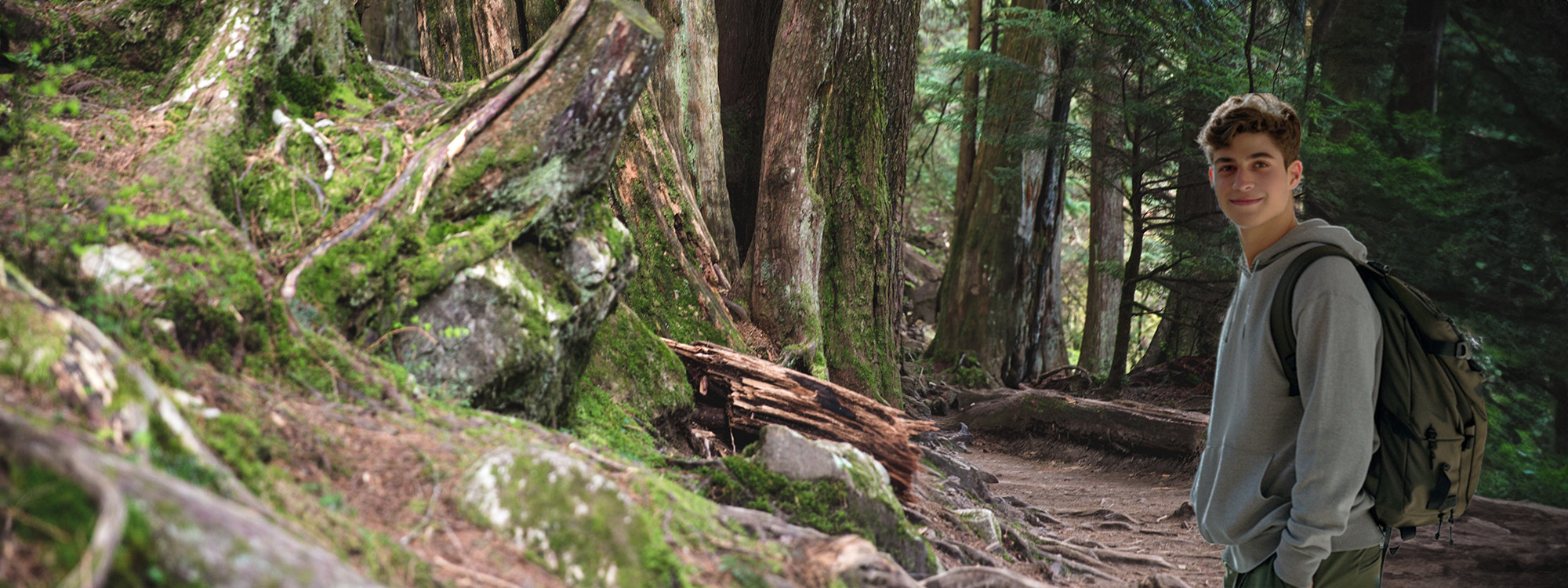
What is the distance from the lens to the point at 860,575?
8.53 ft

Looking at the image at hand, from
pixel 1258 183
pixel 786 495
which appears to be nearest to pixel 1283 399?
pixel 1258 183

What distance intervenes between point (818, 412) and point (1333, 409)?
2574 mm

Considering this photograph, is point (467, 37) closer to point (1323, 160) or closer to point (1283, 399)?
point (1283, 399)

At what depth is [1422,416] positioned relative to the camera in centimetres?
220

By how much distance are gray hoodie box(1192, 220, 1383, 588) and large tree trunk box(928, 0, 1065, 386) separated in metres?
9.52

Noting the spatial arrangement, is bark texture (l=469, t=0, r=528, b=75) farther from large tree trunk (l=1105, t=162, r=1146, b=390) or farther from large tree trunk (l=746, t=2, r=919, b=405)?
large tree trunk (l=1105, t=162, r=1146, b=390)

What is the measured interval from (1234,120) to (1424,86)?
6.59 m

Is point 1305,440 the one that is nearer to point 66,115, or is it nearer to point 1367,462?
point 1367,462

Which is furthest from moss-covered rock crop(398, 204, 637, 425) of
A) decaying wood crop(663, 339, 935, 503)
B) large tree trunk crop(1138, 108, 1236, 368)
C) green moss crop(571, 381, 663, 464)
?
large tree trunk crop(1138, 108, 1236, 368)

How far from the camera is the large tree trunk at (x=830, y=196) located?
6344 mm

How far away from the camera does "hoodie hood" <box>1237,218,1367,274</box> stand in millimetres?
2371

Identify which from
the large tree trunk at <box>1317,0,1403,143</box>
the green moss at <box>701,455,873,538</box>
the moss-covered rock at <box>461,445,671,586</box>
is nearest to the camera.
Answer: the moss-covered rock at <box>461,445,671,586</box>

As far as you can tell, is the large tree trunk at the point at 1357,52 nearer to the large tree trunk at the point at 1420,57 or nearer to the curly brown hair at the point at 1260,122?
the large tree trunk at the point at 1420,57

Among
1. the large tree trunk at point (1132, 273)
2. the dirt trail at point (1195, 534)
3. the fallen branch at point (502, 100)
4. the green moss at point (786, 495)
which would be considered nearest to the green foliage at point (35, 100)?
the fallen branch at point (502, 100)
